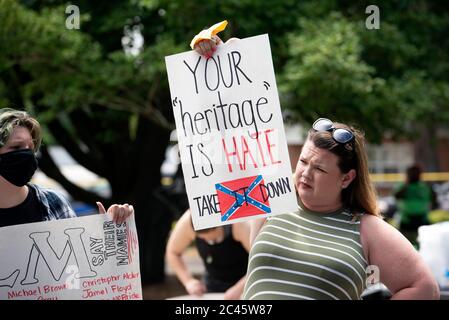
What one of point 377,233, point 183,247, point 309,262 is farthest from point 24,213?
point 183,247

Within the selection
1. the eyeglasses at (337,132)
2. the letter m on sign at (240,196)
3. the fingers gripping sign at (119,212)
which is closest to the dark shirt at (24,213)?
the fingers gripping sign at (119,212)

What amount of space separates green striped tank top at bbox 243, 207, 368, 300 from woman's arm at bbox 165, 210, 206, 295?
2.10m

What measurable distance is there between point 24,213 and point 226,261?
1.96 metres

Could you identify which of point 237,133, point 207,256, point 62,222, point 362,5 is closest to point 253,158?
point 237,133

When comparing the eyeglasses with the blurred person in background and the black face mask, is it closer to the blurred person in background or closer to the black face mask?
the black face mask

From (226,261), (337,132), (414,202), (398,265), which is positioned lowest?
(414,202)

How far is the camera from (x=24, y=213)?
323cm

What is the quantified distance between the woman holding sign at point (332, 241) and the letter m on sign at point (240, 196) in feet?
0.52

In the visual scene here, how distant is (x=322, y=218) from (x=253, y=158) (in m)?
0.44

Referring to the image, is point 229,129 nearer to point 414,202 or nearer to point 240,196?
point 240,196

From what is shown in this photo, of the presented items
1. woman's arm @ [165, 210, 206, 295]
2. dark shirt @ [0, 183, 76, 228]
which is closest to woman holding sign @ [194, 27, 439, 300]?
dark shirt @ [0, 183, 76, 228]

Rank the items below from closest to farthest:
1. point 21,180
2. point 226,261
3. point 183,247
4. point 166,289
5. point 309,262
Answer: point 309,262 → point 21,180 → point 226,261 → point 183,247 → point 166,289

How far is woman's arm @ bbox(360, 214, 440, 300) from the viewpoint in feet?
9.14

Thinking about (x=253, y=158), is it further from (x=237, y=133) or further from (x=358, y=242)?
(x=358, y=242)
